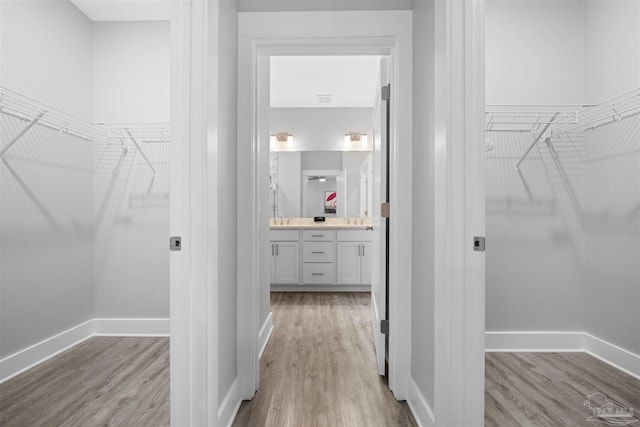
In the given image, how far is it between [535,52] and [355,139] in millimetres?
2530

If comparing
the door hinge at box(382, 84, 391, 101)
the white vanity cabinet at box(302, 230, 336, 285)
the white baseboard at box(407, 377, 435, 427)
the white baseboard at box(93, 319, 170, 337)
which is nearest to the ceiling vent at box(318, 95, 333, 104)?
the white vanity cabinet at box(302, 230, 336, 285)

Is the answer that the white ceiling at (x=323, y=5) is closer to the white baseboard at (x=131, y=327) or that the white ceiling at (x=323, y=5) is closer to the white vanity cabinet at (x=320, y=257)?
the white baseboard at (x=131, y=327)

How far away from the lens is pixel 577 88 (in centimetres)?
263

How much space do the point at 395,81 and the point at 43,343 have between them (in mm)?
2874

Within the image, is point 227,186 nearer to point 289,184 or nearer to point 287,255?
point 287,255

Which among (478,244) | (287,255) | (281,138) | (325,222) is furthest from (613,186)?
(281,138)

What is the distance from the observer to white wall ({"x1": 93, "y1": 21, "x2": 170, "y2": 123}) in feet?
9.70

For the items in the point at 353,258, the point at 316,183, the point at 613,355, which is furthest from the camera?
the point at 316,183

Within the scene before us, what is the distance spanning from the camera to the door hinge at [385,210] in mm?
2116

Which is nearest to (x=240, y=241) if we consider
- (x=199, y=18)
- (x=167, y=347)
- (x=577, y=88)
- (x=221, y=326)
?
(x=221, y=326)

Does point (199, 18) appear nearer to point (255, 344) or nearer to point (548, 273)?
point (255, 344)

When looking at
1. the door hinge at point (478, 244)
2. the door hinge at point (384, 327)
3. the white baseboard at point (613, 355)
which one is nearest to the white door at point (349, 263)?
the door hinge at point (384, 327)

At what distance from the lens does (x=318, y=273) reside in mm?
4531

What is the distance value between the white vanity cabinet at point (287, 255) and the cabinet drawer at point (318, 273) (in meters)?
0.10
